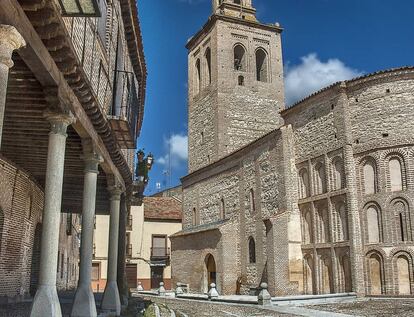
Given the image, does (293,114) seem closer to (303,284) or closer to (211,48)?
(303,284)

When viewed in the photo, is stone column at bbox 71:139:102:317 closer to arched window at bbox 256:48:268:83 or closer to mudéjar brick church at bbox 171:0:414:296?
mudéjar brick church at bbox 171:0:414:296

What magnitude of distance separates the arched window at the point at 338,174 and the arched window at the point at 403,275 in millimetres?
3787

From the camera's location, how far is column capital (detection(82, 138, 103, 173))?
1002 centimetres

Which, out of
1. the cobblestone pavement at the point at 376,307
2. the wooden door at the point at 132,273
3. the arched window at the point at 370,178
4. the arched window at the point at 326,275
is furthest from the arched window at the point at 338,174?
the wooden door at the point at 132,273

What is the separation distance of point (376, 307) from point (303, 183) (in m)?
7.61

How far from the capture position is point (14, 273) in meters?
13.3

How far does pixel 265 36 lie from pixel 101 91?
92.4 feet

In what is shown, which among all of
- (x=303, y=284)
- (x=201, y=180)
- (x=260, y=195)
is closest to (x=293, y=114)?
(x=260, y=195)

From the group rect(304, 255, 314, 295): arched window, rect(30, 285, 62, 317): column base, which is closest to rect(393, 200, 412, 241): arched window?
rect(304, 255, 314, 295): arched window

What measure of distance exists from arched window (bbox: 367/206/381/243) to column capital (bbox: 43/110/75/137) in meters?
15.3

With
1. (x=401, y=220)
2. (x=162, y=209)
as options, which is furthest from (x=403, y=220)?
(x=162, y=209)

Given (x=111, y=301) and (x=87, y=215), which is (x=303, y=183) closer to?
(x=111, y=301)

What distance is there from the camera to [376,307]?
16453 mm

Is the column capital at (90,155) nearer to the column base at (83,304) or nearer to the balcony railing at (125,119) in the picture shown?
the balcony railing at (125,119)
